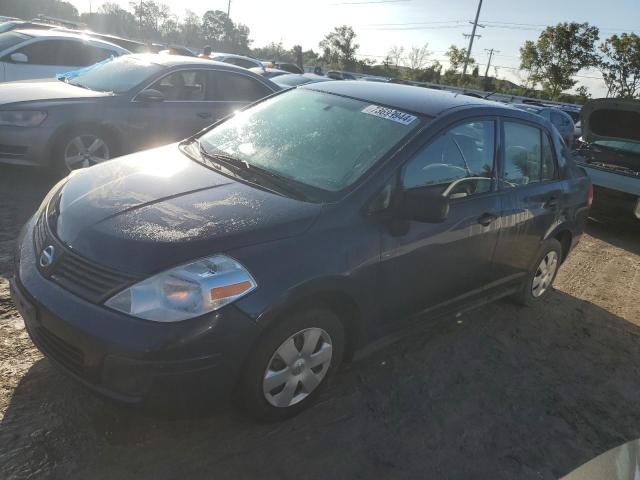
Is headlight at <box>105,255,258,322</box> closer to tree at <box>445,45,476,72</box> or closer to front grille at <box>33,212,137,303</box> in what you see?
front grille at <box>33,212,137,303</box>

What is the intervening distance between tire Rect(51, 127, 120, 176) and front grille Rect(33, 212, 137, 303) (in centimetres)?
373

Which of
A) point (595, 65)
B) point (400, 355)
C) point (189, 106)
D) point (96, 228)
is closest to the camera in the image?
point (96, 228)

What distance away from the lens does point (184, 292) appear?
7.46 feet

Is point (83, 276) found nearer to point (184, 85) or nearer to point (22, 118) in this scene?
point (22, 118)

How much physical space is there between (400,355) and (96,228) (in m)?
2.15

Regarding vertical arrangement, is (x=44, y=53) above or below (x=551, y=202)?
above

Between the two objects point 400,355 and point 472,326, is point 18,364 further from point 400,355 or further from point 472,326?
point 472,326

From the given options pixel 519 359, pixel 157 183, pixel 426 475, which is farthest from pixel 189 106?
pixel 426 475

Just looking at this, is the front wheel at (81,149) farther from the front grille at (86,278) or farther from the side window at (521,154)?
the side window at (521,154)

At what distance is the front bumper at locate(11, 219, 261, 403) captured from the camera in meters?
2.20

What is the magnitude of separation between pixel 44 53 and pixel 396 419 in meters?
8.78

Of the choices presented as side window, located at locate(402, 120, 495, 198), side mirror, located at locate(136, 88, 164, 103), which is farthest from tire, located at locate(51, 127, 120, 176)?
side window, located at locate(402, 120, 495, 198)

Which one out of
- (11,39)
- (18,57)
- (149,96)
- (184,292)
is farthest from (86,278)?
(11,39)

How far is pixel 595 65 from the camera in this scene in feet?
125
